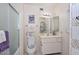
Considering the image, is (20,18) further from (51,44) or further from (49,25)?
(51,44)

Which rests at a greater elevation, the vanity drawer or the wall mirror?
the wall mirror

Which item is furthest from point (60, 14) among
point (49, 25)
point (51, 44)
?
point (51, 44)

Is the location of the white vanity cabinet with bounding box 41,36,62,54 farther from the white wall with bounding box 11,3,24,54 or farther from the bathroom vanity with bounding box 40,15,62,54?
the white wall with bounding box 11,3,24,54

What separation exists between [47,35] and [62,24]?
0.21 metres

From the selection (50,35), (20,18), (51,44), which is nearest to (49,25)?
(50,35)

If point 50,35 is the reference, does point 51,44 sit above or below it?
below

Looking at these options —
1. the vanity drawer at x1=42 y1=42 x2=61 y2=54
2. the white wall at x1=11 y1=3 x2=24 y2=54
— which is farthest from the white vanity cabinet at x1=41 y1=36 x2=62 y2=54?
the white wall at x1=11 y1=3 x2=24 y2=54

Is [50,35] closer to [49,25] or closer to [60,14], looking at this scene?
[49,25]

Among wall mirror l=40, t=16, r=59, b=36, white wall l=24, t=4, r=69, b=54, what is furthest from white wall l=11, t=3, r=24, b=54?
wall mirror l=40, t=16, r=59, b=36

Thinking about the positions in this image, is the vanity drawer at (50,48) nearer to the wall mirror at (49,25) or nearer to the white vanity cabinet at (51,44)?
the white vanity cabinet at (51,44)

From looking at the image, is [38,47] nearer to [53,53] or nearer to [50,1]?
[53,53]

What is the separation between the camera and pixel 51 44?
1.47 meters

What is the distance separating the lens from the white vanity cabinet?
145cm

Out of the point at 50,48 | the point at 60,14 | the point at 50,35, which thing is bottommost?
the point at 50,48
